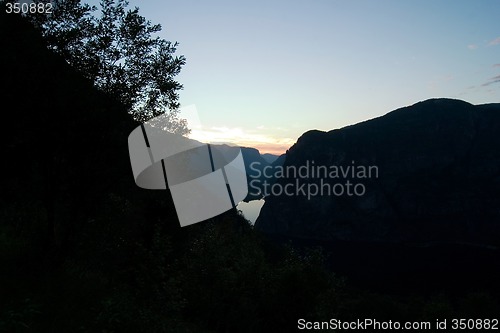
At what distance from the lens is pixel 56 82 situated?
13297 millimetres

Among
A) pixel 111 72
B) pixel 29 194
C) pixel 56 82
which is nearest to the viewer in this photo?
pixel 56 82

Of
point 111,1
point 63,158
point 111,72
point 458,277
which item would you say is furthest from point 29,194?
point 458,277

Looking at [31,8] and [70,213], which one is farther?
[70,213]

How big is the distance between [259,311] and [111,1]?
20.2m

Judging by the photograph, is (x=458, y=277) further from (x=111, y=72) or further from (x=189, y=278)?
(x=111, y=72)

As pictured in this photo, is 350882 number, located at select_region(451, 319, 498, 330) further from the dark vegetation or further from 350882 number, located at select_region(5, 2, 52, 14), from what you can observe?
350882 number, located at select_region(5, 2, 52, 14)

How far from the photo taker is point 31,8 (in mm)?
14375

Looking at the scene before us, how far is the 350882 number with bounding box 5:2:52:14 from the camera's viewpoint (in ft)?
46.4

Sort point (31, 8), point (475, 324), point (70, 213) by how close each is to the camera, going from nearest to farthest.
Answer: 1. point (31, 8)
2. point (70, 213)
3. point (475, 324)

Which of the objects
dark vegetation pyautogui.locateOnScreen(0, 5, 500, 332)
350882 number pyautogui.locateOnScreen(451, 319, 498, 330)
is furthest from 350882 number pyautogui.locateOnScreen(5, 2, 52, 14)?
350882 number pyautogui.locateOnScreen(451, 319, 498, 330)

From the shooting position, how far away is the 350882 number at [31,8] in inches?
557

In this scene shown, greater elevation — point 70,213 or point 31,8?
point 31,8

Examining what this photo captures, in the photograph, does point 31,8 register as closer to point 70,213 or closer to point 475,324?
point 70,213

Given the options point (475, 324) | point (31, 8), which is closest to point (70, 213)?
point (31, 8)
